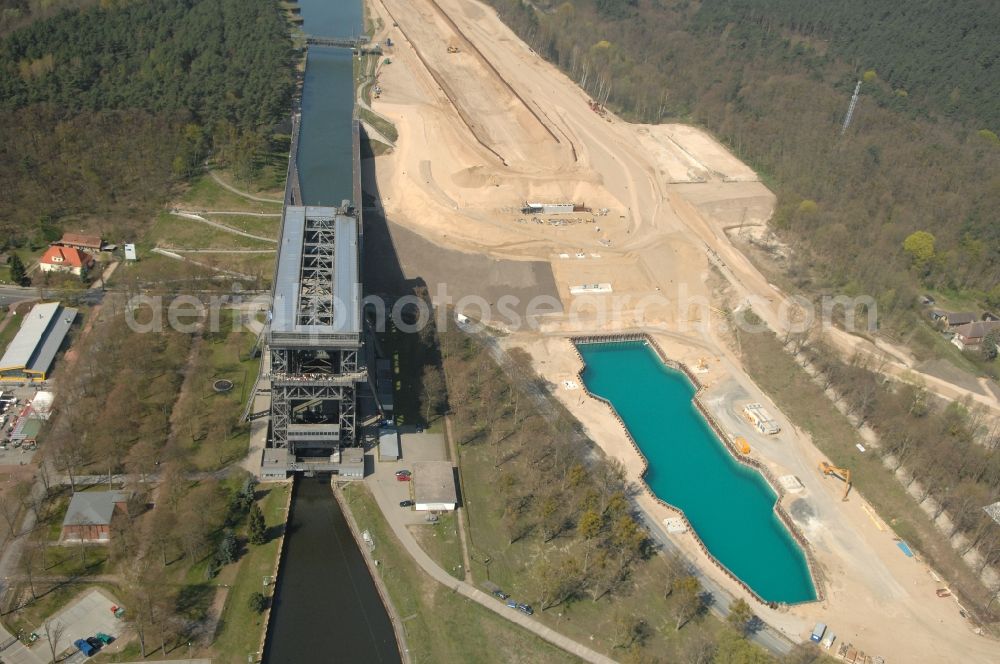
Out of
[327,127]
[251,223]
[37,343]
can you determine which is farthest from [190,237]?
[327,127]

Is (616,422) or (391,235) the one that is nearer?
(616,422)

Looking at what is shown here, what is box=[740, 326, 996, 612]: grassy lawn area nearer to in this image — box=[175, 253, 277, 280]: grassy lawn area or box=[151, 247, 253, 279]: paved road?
box=[175, 253, 277, 280]: grassy lawn area

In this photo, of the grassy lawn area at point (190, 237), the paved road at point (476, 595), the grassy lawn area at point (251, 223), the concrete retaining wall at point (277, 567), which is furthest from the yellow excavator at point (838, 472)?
the grassy lawn area at point (251, 223)

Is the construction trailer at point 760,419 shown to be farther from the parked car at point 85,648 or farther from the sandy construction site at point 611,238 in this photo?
the parked car at point 85,648

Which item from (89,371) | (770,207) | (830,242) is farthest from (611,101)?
(89,371)

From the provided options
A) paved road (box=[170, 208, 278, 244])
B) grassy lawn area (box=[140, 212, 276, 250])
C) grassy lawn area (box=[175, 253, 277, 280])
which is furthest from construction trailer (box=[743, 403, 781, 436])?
paved road (box=[170, 208, 278, 244])

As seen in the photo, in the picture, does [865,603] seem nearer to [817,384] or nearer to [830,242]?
[817,384]
